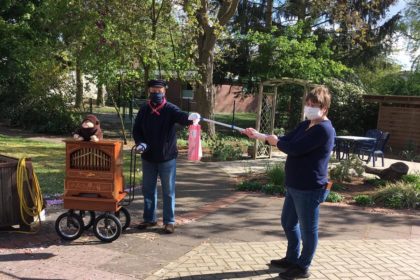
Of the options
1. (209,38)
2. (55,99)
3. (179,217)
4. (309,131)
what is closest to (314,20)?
(209,38)

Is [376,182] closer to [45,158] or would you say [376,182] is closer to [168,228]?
[168,228]

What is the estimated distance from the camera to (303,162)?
13.7 feet

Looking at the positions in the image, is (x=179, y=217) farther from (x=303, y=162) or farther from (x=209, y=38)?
(x=209, y=38)

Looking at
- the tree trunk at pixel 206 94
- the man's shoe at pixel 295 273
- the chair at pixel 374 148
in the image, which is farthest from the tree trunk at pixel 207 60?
the man's shoe at pixel 295 273

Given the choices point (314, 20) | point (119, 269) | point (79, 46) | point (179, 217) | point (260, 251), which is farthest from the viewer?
point (314, 20)

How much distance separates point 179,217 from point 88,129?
1.88 metres

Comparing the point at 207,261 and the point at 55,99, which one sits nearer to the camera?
the point at 207,261

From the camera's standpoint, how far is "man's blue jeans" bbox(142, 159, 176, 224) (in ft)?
18.2

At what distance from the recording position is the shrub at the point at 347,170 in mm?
9594

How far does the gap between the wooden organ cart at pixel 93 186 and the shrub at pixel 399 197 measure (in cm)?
478

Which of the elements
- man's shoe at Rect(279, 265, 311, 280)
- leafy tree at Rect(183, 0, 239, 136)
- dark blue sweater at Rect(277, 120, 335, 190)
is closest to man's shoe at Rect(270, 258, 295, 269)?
man's shoe at Rect(279, 265, 311, 280)

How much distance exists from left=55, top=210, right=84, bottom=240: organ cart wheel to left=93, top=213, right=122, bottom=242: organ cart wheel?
179 mm

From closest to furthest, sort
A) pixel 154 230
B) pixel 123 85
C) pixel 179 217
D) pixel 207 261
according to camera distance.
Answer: pixel 207 261 → pixel 154 230 → pixel 179 217 → pixel 123 85

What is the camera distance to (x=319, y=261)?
4.91 m
